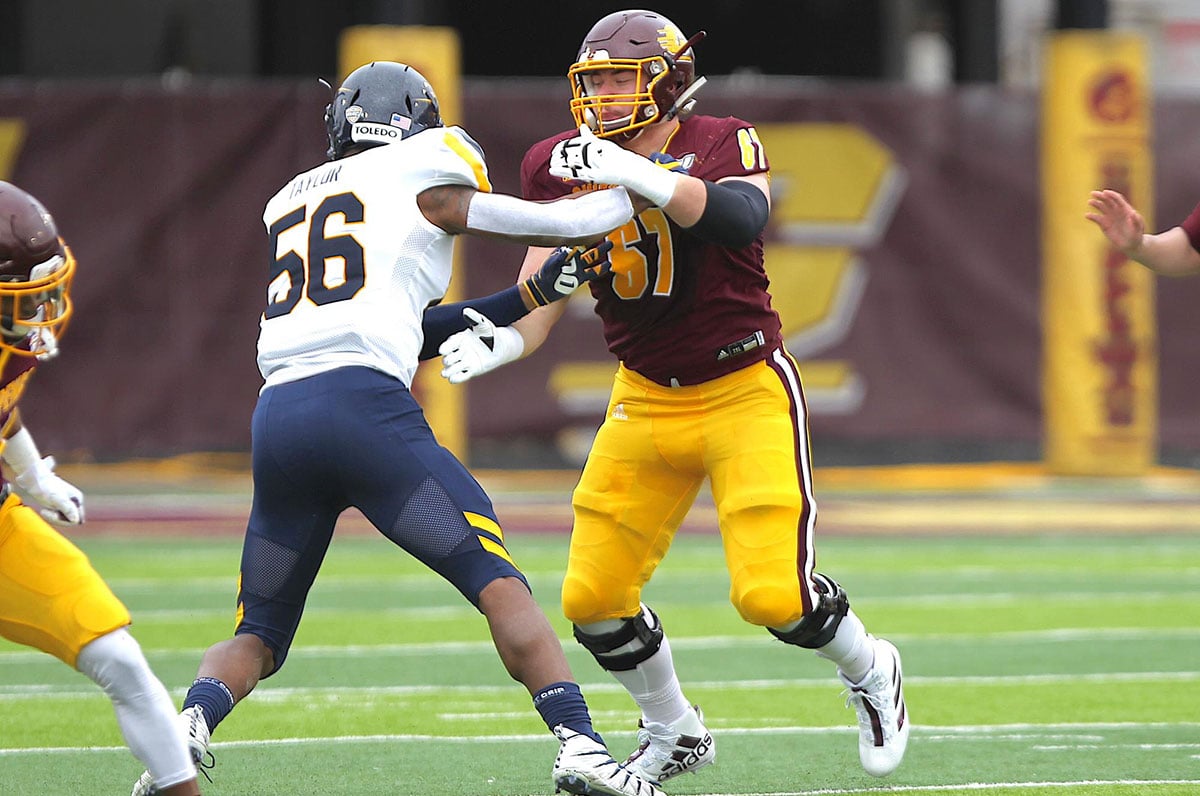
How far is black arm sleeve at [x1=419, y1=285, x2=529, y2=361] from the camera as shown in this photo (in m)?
4.65

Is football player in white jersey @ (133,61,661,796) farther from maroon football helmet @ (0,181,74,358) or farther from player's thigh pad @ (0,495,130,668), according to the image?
maroon football helmet @ (0,181,74,358)

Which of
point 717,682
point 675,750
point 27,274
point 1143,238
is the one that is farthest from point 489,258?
point 27,274

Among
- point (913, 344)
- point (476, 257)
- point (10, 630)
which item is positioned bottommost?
point (913, 344)

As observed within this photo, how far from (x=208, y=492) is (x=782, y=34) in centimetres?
1015

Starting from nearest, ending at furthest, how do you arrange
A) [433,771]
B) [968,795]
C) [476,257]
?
[968,795] < [433,771] < [476,257]

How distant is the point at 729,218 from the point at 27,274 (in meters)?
1.58

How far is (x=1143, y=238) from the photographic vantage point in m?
5.24

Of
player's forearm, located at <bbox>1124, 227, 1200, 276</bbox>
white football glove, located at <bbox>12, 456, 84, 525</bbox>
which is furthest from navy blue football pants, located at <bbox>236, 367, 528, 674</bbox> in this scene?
player's forearm, located at <bbox>1124, 227, 1200, 276</bbox>

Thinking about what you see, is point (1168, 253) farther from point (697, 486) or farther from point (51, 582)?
point (51, 582)

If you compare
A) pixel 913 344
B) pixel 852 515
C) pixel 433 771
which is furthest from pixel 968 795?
pixel 913 344

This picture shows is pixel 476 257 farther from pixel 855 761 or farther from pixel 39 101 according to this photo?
pixel 855 761

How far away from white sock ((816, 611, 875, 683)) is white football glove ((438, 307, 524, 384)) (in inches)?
42.0

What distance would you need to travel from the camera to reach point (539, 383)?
42.9 feet

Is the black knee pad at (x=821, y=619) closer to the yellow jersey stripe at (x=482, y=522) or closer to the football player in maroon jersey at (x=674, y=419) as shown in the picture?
the football player in maroon jersey at (x=674, y=419)
